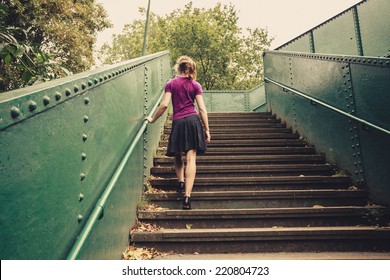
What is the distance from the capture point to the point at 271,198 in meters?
3.63

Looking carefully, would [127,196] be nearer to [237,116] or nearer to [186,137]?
[186,137]

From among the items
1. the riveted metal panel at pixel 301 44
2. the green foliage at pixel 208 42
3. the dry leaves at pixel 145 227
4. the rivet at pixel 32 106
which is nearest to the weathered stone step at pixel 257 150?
the dry leaves at pixel 145 227

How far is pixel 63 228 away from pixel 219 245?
1771mm

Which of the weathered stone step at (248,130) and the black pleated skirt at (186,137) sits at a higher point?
the weathered stone step at (248,130)

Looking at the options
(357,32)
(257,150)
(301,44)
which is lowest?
(257,150)

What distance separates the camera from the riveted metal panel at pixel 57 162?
3.81 feet

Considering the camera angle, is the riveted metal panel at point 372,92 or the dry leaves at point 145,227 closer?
the dry leaves at point 145,227

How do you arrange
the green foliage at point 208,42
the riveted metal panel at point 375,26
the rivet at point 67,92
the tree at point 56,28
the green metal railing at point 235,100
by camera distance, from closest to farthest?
1. the rivet at point 67,92
2. the riveted metal panel at point 375,26
3. the tree at point 56,28
4. the green metal railing at point 235,100
5. the green foliage at point 208,42

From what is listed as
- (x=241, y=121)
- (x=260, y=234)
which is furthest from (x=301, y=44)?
(x=260, y=234)

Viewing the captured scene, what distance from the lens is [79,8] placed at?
14750 mm

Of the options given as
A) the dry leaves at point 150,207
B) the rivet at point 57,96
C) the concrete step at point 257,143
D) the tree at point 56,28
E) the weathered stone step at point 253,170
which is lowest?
the dry leaves at point 150,207

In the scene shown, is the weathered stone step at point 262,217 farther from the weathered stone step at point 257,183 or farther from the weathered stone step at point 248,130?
the weathered stone step at point 248,130

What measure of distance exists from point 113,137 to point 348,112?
11.0 ft

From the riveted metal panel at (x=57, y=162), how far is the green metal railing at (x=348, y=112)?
2921mm
